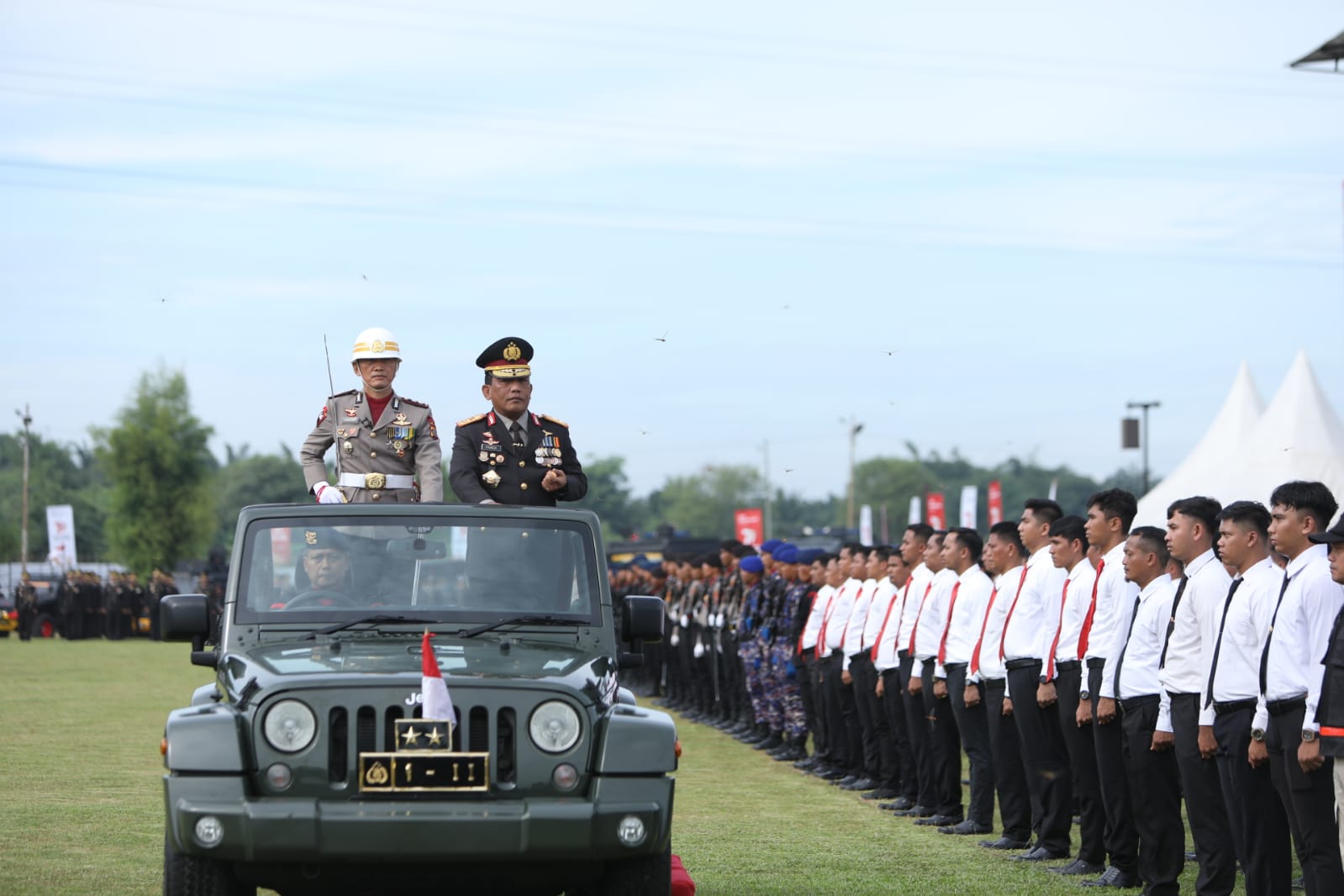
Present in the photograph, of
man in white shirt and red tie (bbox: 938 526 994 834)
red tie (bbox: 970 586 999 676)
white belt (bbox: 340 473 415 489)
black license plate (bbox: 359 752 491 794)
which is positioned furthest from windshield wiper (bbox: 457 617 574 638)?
man in white shirt and red tie (bbox: 938 526 994 834)

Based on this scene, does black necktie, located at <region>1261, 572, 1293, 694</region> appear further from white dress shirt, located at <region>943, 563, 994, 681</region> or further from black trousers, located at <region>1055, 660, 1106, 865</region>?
white dress shirt, located at <region>943, 563, 994, 681</region>

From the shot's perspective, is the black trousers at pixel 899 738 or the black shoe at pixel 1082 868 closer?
the black shoe at pixel 1082 868

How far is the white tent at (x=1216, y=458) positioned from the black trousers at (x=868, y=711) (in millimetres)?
9610

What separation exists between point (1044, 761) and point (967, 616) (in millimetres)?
1840

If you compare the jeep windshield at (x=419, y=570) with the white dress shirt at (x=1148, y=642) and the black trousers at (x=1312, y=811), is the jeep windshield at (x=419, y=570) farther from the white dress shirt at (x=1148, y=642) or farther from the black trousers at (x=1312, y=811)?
the white dress shirt at (x=1148, y=642)

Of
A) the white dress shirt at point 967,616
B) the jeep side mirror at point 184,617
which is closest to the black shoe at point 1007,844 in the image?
the white dress shirt at point 967,616

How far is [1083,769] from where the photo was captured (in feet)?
37.3

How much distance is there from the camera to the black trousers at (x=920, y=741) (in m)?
14.3

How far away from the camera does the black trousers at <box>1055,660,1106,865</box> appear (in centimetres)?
1125

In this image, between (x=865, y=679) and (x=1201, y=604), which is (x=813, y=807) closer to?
(x=865, y=679)

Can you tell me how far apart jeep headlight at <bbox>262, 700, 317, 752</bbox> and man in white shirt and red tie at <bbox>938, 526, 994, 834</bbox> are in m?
7.16

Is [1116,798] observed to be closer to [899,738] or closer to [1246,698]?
[1246,698]

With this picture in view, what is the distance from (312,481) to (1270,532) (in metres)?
5.00

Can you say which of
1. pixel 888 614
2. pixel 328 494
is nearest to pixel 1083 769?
pixel 888 614
